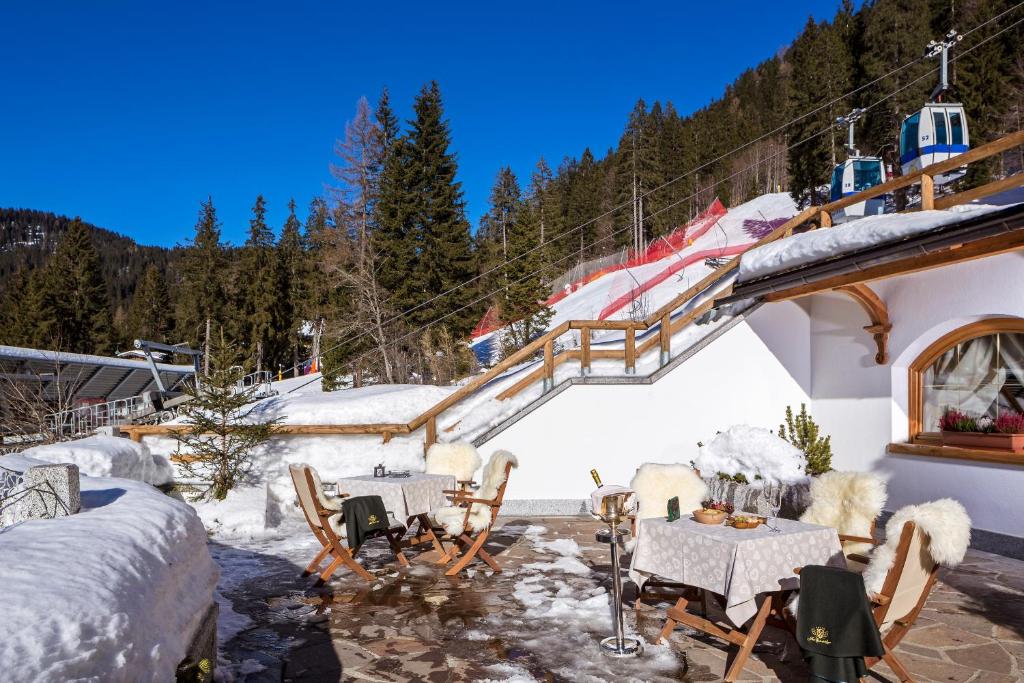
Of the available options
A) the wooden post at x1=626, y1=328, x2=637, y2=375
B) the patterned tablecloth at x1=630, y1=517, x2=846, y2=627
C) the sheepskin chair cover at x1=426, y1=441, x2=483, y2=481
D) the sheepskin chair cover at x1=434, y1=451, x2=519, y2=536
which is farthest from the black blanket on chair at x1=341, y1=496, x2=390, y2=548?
the wooden post at x1=626, y1=328, x2=637, y2=375

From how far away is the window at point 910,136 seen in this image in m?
8.42

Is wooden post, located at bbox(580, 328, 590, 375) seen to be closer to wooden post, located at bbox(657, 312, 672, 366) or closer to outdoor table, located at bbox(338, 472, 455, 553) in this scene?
wooden post, located at bbox(657, 312, 672, 366)

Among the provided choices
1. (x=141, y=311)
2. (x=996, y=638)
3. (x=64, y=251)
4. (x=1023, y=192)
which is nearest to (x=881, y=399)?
(x=1023, y=192)

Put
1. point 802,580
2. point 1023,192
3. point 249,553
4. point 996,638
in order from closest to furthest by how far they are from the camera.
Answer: point 802,580 < point 996,638 < point 249,553 < point 1023,192

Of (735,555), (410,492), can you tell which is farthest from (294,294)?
(735,555)

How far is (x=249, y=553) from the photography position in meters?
7.20

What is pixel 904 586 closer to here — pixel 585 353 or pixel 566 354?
pixel 585 353

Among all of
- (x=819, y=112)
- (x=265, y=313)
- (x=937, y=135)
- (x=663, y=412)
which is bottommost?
(x=663, y=412)

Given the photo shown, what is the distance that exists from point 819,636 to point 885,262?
4247 mm

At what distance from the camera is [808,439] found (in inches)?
370

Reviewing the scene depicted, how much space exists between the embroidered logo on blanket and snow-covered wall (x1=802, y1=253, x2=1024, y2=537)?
4.35 m

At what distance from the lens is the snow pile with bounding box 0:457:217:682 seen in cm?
182

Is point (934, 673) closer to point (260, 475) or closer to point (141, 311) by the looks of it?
point (260, 475)

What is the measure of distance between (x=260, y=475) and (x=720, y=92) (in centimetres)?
6908
